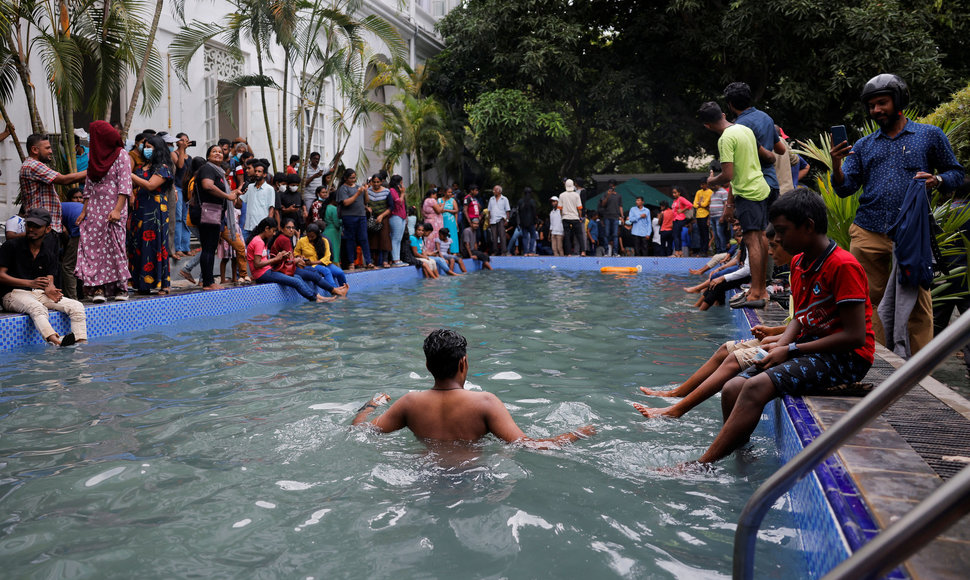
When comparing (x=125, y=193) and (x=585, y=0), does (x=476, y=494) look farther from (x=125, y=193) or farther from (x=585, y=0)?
(x=585, y=0)

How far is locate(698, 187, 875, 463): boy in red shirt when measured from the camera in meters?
3.68

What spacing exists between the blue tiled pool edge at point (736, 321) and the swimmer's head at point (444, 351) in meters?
1.61

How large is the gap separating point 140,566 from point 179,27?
1283cm

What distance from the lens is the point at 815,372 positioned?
382 cm

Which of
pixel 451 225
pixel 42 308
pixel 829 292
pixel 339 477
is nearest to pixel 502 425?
pixel 339 477

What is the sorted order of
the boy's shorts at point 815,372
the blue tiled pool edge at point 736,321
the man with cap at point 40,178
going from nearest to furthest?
1. the blue tiled pool edge at point 736,321
2. the boy's shorts at point 815,372
3. the man with cap at point 40,178

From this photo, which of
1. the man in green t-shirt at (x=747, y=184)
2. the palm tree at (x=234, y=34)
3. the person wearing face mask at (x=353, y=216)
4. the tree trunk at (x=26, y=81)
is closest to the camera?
the man in green t-shirt at (x=747, y=184)

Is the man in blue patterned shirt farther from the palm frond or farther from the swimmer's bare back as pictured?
the palm frond

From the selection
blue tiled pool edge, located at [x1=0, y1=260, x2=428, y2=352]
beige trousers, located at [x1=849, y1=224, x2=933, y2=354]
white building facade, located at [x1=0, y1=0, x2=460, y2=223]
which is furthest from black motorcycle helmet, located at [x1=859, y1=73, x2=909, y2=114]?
white building facade, located at [x1=0, y1=0, x2=460, y2=223]

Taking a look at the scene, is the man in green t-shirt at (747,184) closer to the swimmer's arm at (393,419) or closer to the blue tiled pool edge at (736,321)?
the blue tiled pool edge at (736,321)

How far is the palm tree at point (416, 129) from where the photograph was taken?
1989 cm

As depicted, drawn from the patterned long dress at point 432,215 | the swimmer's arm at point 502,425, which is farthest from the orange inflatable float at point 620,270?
the swimmer's arm at point 502,425

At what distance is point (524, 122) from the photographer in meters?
21.8

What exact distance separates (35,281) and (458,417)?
555 cm
